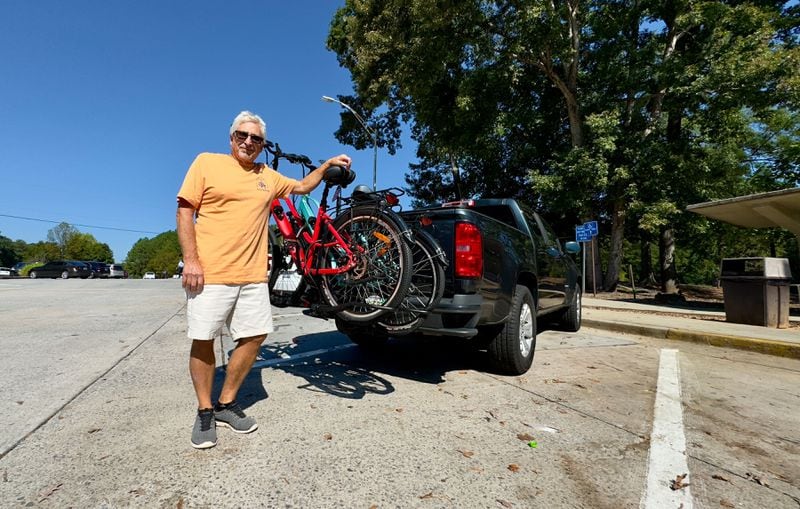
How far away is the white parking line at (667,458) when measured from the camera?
187cm

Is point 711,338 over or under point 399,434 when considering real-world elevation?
over

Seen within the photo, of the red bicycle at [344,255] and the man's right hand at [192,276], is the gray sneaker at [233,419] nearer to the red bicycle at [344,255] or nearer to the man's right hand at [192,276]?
the man's right hand at [192,276]

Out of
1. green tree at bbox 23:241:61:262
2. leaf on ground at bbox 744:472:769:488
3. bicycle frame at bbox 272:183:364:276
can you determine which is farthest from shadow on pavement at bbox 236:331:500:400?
green tree at bbox 23:241:61:262

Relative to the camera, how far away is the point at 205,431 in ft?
7.62

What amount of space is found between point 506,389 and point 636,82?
13.5 metres

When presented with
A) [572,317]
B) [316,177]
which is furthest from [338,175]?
[572,317]

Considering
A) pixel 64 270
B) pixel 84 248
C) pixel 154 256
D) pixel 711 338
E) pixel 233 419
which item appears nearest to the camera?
pixel 233 419

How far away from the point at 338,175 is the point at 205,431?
1.94 meters

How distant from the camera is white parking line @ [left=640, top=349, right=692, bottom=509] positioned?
6.14 ft

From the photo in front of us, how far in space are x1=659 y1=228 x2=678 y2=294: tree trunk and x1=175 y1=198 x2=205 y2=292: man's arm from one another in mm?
18930

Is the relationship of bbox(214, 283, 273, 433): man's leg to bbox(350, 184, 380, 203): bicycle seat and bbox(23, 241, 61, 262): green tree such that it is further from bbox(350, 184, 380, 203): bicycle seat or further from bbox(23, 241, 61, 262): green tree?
bbox(23, 241, 61, 262): green tree

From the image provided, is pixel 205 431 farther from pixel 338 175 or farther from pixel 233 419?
pixel 338 175

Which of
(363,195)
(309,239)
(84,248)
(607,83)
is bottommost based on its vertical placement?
(309,239)

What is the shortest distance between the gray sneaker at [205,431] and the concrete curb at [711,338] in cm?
657
